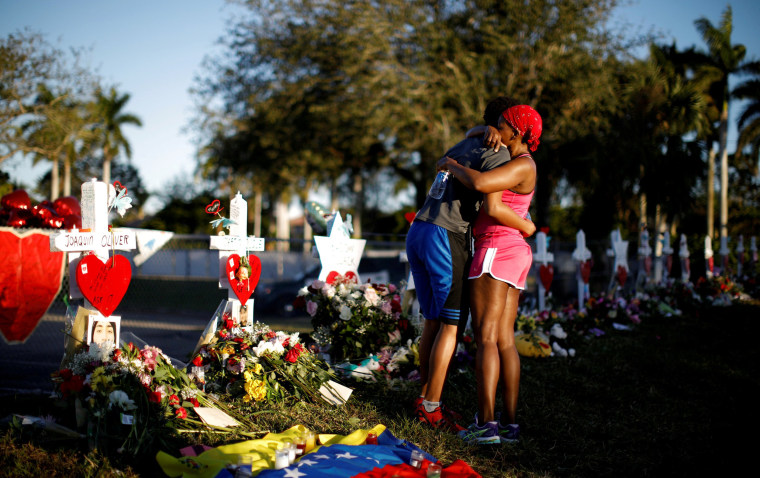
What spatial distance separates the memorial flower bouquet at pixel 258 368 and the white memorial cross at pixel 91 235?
2.12 ft

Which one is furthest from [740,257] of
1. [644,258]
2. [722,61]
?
[722,61]

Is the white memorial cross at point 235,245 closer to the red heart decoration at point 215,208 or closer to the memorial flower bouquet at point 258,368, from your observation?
the red heart decoration at point 215,208

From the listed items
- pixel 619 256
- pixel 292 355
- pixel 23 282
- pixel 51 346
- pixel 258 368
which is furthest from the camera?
pixel 619 256

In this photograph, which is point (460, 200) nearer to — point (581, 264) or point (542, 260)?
point (542, 260)

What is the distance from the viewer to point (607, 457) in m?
2.99

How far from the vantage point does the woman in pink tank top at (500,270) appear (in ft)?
10.2

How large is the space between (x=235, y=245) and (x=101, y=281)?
3.73 ft

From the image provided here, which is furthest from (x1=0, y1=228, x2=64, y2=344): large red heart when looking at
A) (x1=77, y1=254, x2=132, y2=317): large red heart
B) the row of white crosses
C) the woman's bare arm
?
the woman's bare arm

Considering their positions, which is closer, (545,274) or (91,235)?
(91,235)

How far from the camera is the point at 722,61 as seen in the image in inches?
965

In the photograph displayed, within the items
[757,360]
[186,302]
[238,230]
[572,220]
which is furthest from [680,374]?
[572,220]

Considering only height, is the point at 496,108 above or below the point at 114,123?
below

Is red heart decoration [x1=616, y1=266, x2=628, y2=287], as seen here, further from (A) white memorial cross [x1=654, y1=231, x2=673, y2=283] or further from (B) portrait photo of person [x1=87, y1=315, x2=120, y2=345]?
(B) portrait photo of person [x1=87, y1=315, x2=120, y2=345]

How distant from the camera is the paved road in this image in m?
4.53
